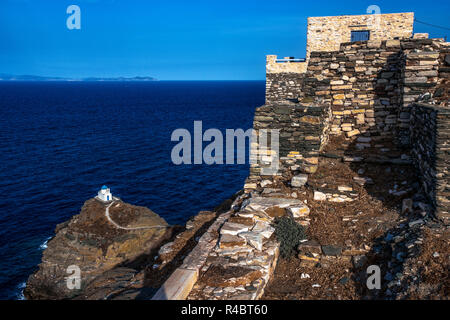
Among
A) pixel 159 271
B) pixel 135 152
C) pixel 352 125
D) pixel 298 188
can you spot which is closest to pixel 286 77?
pixel 135 152

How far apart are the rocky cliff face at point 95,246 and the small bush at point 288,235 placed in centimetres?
915

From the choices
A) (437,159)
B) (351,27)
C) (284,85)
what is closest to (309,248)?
(437,159)

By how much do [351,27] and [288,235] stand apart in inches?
1144

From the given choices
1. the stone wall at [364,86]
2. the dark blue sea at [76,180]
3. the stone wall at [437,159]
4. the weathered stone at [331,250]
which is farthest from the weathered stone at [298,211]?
the dark blue sea at [76,180]

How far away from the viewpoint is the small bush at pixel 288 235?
852 centimetres

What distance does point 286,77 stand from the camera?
123 feet

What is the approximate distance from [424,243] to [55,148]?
157ft

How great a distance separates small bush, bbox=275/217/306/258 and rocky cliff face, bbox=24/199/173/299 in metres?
→ 9.15

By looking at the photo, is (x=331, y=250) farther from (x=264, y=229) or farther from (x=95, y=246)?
(x=95, y=246)

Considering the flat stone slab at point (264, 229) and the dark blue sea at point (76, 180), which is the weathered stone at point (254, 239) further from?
the dark blue sea at point (76, 180)

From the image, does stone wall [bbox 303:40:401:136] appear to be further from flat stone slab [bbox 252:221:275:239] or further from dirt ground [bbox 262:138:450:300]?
flat stone slab [bbox 252:221:275:239]

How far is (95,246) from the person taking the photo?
1852 cm
